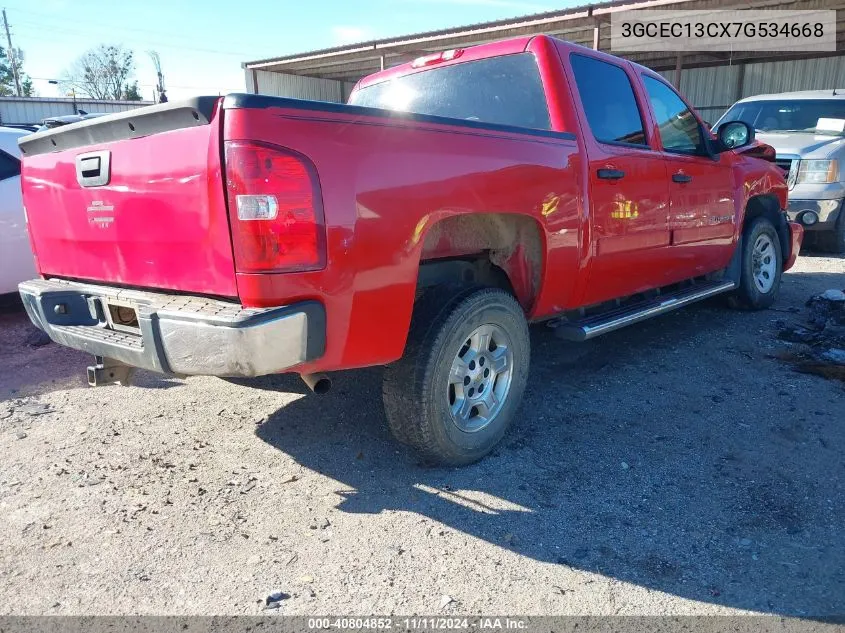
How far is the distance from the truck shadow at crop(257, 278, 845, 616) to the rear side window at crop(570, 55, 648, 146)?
1626 mm

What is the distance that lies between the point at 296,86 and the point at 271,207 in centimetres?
2544

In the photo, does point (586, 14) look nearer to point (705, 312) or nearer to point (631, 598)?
point (705, 312)

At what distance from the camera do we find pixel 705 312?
604 cm

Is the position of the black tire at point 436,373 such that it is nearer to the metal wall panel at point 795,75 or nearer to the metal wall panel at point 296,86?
the metal wall panel at point 296,86

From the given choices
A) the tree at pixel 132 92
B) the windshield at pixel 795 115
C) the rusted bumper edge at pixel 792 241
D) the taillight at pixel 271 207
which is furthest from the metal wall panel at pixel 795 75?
the tree at pixel 132 92

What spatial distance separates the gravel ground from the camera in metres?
2.22

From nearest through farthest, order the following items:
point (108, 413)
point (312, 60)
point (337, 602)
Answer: point (337, 602) → point (108, 413) → point (312, 60)

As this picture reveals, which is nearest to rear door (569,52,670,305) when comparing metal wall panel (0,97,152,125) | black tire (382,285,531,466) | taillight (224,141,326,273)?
black tire (382,285,531,466)

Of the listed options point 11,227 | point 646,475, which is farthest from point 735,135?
point 11,227

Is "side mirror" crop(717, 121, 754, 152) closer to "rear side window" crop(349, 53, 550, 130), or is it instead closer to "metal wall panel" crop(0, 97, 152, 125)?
"rear side window" crop(349, 53, 550, 130)

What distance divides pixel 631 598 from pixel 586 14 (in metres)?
12.9

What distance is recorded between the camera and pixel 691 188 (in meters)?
4.49

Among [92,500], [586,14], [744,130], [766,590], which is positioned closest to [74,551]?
[92,500]

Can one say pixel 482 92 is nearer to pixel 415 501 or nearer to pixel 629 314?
pixel 629 314
